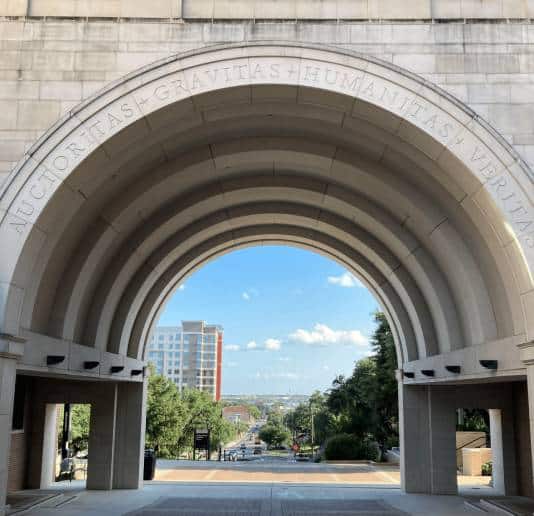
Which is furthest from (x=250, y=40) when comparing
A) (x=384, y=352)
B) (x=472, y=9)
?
(x=384, y=352)

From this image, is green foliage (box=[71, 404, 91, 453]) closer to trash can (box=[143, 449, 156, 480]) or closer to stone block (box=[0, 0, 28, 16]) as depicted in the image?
trash can (box=[143, 449, 156, 480])

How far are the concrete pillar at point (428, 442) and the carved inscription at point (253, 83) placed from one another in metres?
9.29

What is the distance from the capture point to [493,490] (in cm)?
1911

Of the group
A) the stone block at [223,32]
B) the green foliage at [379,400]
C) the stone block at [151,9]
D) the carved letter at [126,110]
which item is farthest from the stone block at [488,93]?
the green foliage at [379,400]

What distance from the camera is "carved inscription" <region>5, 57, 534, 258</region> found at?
11188mm

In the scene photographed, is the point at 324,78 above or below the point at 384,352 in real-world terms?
above

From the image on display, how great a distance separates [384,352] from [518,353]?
2553 cm

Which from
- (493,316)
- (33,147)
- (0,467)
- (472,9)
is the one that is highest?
(472,9)

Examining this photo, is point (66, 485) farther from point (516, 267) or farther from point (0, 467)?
point (516, 267)

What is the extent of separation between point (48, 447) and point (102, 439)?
1.98m

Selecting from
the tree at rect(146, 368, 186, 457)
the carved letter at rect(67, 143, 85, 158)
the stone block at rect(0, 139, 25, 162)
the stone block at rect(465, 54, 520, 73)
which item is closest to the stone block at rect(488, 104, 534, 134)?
the stone block at rect(465, 54, 520, 73)

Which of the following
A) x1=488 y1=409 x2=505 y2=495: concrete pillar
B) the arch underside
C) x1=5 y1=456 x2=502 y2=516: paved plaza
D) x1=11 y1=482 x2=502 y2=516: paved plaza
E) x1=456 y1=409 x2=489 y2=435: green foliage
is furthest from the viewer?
x1=456 y1=409 x2=489 y2=435: green foliage

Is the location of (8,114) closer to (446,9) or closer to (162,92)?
(162,92)

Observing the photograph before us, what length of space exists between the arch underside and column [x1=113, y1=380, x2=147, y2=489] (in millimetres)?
1288
